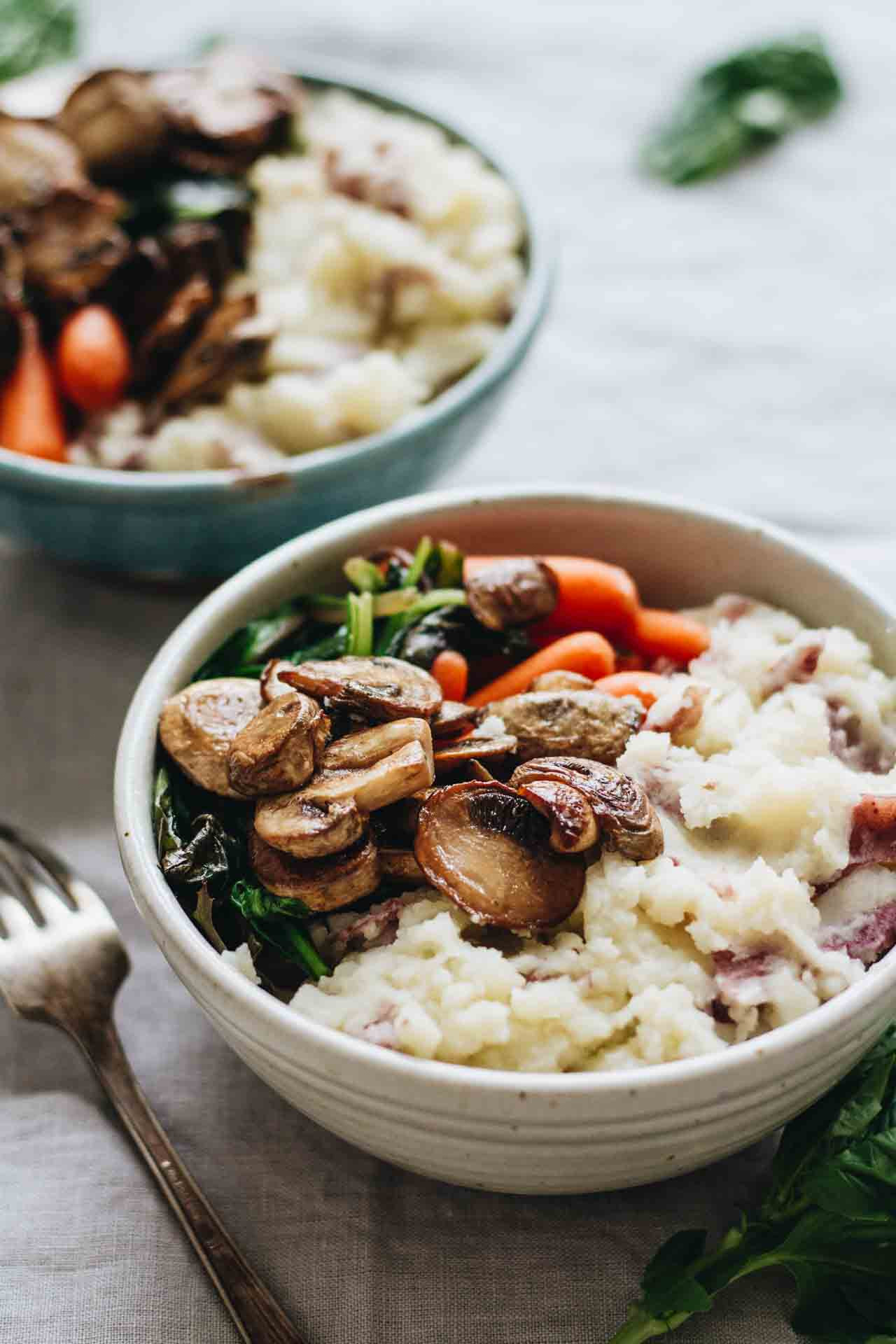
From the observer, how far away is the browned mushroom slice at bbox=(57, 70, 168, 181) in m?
4.18

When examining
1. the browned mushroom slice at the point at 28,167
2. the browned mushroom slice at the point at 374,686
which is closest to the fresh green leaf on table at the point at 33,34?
the browned mushroom slice at the point at 28,167

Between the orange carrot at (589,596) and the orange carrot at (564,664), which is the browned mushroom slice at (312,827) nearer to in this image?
the orange carrot at (564,664)

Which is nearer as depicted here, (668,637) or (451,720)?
(451,720)

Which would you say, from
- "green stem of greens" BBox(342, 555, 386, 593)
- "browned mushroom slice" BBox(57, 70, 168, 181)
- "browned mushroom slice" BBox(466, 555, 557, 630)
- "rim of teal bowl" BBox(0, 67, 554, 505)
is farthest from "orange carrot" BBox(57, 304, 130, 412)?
"browned mushroom slice" BBox(466, 555, 557, 630)

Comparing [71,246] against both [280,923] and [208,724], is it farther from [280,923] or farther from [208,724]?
[280,923]

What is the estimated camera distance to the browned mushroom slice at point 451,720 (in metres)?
2.62

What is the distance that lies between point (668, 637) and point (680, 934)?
2.79ft

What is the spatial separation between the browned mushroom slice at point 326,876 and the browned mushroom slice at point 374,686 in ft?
0.87

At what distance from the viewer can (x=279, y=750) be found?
2.46 metres

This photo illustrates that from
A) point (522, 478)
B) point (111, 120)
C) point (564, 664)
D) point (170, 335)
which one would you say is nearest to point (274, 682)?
point (564, 664)

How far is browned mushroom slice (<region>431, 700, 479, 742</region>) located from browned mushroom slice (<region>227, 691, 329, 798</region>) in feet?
0.75

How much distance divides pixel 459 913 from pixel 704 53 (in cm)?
452

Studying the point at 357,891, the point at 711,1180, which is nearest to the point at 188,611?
the point at 357,891

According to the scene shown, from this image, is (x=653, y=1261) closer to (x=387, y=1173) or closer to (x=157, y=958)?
(x=387, y=1173)
